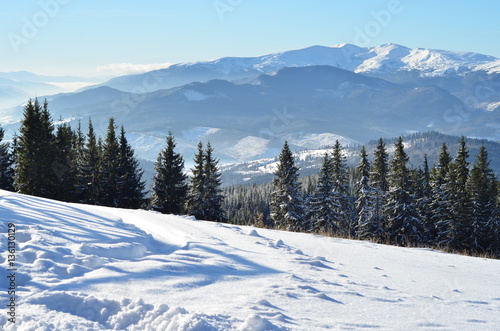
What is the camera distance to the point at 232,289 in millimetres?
6309

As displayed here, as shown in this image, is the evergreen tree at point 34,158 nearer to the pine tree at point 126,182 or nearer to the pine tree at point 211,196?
the pine tree at point 126,182

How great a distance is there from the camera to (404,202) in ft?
129

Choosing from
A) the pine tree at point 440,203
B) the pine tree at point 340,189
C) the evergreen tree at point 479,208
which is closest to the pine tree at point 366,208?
the pine tree at point 340,189

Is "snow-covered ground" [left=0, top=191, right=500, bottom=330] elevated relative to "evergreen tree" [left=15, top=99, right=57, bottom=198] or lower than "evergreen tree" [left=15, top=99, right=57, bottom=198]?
lower

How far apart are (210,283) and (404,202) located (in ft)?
121

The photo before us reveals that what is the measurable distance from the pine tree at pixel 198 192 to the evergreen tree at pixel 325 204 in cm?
1259

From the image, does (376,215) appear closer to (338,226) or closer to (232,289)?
(338,226)

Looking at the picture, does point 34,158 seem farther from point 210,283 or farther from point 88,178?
point 210,283

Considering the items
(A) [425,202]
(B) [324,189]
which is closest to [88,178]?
(B) [324,189]

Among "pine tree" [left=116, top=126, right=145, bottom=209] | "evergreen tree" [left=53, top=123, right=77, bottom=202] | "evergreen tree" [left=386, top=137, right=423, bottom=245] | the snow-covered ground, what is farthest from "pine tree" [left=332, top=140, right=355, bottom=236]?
the snow-covered ground

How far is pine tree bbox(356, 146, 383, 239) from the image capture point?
41281mm

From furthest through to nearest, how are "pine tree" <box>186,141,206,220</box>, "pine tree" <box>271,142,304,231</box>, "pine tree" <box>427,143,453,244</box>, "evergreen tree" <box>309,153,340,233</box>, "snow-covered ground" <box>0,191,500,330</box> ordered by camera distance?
1. "pine tree" <box>271,142,304,231</box>
2. "evergreen tree" <box>309,153,340,233</box>
3. "pine tree" <box>186,141,206,220</box>
4. "pine tree" <box>427,143,453,244</box>
5. "snow-covered ground" <box>0,191,500,330</box>

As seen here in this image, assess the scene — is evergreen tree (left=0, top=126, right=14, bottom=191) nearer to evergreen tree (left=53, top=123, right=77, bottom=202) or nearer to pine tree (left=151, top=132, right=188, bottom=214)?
evergreen tree (left=53, top=123, right=77, bottom=202)

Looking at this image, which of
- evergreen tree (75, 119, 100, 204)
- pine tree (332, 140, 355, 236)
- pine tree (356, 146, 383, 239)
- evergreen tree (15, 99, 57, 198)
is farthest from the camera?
pine tree (332, 140, 355, 236)
